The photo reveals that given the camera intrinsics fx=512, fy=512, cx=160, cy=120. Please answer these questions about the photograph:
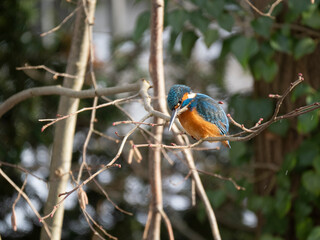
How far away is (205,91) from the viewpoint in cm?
396

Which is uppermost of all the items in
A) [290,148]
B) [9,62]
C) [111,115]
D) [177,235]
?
[9,62]

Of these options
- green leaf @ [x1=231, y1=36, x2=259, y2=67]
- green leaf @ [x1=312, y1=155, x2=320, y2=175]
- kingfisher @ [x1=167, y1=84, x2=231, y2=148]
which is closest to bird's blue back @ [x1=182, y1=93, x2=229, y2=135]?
kingfisher @ [x1=167, y1=84, x2=231, y2=148]

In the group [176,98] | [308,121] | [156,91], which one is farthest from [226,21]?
[176,98]

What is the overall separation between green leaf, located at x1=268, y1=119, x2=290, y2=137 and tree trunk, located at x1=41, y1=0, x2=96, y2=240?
1302 millimetres

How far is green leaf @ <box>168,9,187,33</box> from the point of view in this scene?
109 inches

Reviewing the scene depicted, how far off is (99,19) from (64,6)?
1.03 metres

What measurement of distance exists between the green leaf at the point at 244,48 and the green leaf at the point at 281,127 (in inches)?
19.0

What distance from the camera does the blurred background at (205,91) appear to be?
2.83m

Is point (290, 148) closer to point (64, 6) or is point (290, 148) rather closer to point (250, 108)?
A: point (250, 108)

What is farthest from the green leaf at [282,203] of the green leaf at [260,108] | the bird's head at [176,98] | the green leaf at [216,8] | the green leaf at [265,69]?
the bird's head at [176,98]

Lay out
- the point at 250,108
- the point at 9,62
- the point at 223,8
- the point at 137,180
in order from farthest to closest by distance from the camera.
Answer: the point at 137,180
the point at 9,62
the point at 250,108
the point at 223,8

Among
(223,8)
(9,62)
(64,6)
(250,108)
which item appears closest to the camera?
(223,8)

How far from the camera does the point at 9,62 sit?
3246 mm

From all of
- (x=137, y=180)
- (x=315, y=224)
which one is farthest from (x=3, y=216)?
(x=315, y=224)
